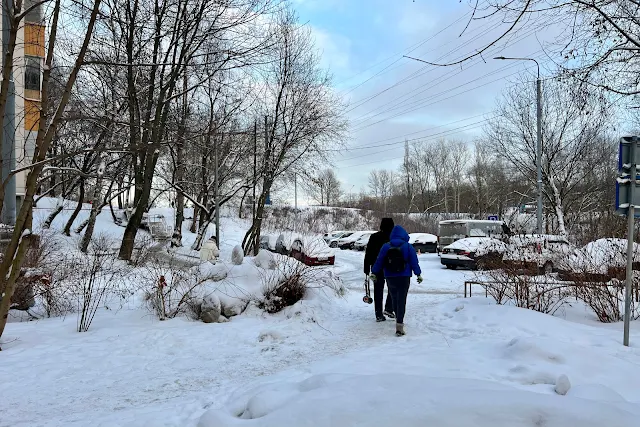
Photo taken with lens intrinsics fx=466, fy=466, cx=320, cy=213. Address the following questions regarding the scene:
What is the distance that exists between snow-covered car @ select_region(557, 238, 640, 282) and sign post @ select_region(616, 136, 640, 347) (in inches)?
75.0

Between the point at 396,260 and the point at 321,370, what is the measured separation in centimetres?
243

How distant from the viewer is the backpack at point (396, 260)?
6.93m

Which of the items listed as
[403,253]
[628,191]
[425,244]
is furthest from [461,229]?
[403,253]

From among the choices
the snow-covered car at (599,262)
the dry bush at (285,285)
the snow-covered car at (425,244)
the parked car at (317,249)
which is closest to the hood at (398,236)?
the dry bush at (285,285)

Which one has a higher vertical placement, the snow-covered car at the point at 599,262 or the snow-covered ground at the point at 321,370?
the snow-covered car at the point at 599,262

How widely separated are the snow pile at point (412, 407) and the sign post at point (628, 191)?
350 cm

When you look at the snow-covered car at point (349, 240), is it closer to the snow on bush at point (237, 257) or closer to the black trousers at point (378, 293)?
the snow on bush at point (237, 257)

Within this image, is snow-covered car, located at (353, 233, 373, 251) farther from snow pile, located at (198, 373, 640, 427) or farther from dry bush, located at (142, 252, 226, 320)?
snow pile, located at (198, 373, 640, 427)

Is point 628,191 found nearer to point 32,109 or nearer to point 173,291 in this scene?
point 173,291

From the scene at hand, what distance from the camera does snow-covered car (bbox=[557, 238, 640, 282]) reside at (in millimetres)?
8203

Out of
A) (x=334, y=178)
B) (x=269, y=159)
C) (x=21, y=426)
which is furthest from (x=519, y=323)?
(x=334, y=178)

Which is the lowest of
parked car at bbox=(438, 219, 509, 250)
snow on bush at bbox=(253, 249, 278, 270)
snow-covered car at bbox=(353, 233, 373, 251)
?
snow-covered car at bbox=(353, 233, 373, 251)

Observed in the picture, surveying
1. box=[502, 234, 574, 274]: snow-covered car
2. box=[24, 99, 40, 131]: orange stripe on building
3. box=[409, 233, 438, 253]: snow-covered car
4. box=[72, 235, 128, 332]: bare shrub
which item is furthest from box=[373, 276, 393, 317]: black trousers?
box=[409, 233, 438, 253]: snow-covered car

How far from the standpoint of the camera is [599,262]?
336 inches
